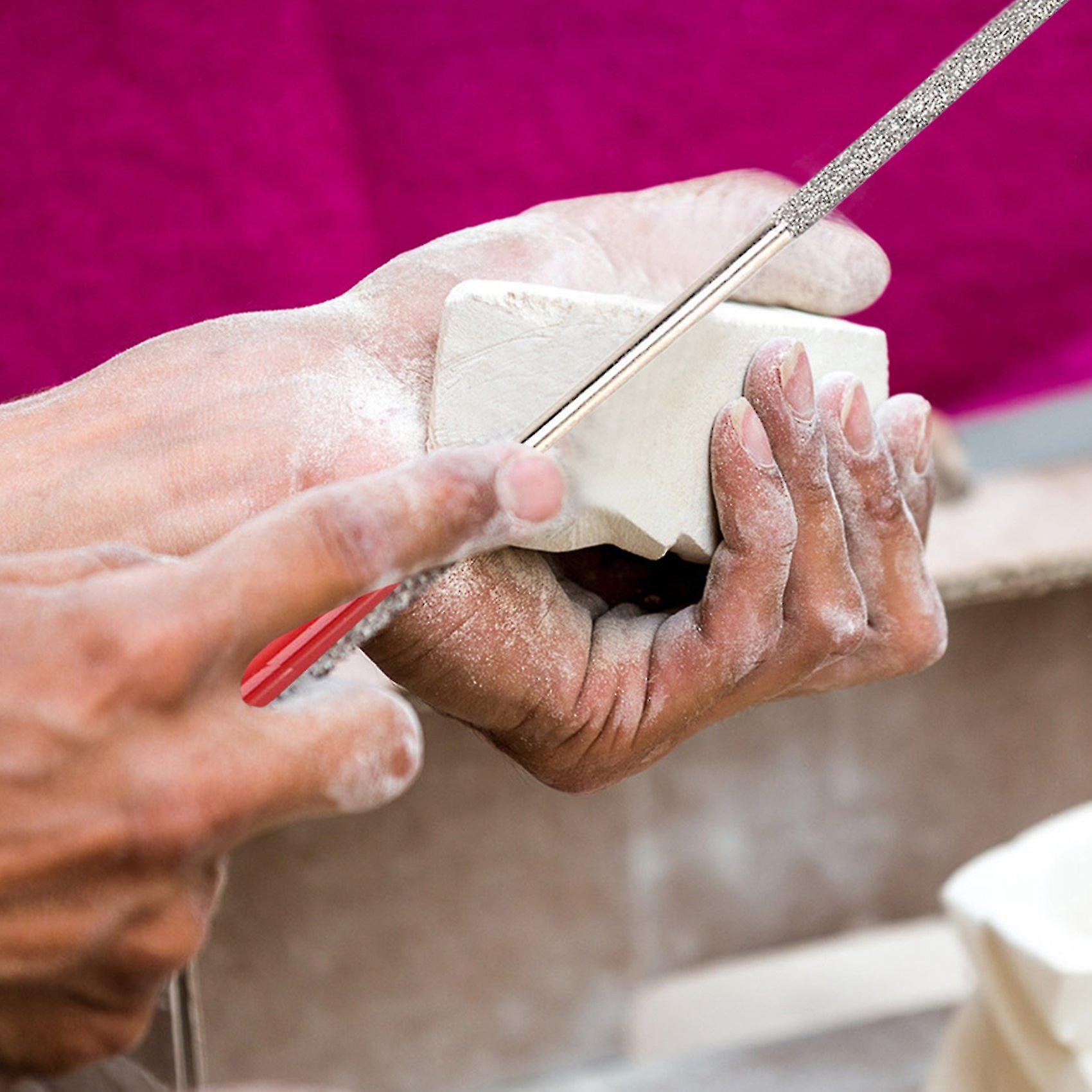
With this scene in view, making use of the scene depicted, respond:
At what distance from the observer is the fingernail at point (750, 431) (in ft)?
1.25

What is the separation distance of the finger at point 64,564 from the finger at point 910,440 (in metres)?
0.26

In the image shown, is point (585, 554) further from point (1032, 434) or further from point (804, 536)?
point (1032, 434)

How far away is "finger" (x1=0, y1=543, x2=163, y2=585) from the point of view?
0.24 meters

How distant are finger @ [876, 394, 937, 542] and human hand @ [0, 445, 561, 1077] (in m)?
0.22

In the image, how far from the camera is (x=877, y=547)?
43 cm

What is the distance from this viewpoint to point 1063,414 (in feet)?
2.47

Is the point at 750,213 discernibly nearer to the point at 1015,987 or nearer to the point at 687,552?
the point at 687,552

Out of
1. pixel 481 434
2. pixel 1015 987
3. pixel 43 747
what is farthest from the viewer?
pixel 1015 987

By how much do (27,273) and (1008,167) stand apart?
0.32m

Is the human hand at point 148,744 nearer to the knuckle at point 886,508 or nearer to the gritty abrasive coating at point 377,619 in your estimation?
the gritty abrasive coating at point 377,619

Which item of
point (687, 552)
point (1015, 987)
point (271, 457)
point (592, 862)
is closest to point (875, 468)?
point (687, 552)

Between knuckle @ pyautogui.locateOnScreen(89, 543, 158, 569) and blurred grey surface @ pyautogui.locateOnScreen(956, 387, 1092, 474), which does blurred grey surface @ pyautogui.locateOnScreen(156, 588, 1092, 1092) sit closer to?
blurred grey surface @ pyautogui.locateOnScreen(956, 387, 1092, 474)

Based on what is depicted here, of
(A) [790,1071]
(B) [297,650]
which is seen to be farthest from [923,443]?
(A) [790,1071]

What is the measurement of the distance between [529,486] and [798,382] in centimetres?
15
